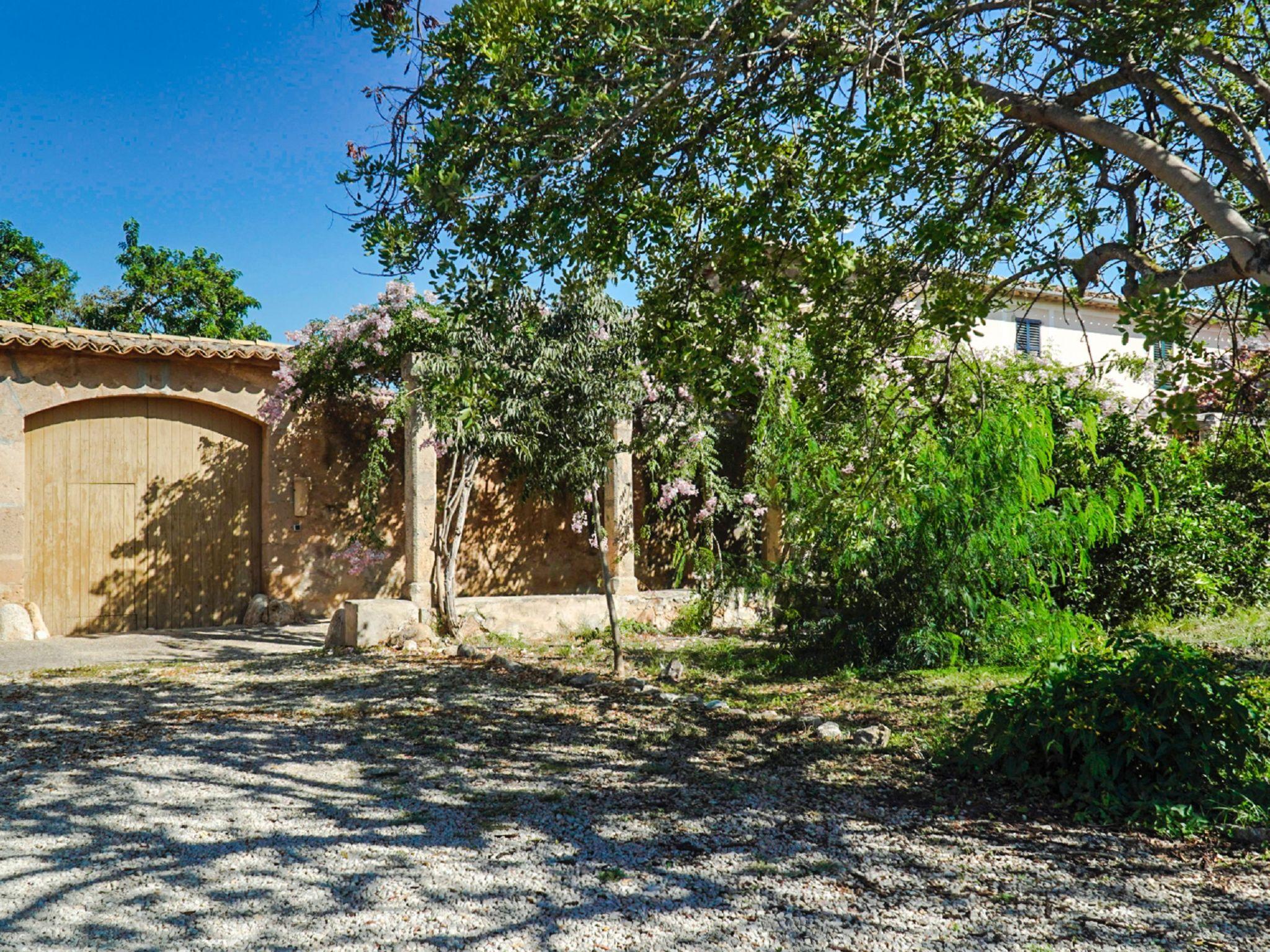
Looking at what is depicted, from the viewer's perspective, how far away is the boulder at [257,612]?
1034cm

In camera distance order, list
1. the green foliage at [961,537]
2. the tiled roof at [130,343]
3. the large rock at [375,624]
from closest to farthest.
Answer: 1. the green foliage at [961,537]
2. the large rock at [375,624]
3. the tiled roof at [130,343]

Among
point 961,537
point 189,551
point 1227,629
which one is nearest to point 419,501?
point 189,551

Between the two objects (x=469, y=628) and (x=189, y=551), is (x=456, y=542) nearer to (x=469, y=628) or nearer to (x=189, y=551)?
(x=469, y=628)

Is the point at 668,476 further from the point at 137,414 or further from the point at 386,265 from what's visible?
the point at 386,265

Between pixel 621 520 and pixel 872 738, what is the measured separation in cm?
555

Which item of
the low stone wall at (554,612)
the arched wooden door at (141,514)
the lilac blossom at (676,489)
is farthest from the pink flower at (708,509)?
the arched wooden door at (141,514)

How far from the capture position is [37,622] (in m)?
9.20

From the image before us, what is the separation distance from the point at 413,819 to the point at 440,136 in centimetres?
262

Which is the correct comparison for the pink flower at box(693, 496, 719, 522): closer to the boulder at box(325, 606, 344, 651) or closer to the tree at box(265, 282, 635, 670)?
the tree at box(265, 282, 635, 670)

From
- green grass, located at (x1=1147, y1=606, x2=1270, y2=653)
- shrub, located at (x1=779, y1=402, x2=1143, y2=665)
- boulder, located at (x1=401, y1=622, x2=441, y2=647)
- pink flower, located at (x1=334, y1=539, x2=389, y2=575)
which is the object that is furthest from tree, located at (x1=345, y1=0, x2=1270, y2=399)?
pink flower, located at (x1=334, y1=539, x2=389, y2=575)

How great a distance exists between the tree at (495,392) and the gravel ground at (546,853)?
3.90m

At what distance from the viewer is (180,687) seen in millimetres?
6789

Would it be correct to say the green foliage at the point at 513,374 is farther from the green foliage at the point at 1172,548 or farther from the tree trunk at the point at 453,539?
the green foliage at the point at 1172,548

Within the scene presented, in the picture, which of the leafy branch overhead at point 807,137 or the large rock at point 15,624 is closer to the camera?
the leafy branch overhead at point 807,137
